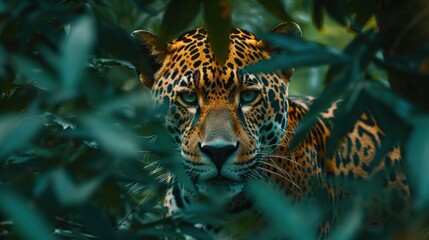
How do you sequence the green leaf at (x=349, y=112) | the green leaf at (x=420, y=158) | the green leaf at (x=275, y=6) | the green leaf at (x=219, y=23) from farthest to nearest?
the green leaf at (x=275, y=6) < the green leaf at (x=219, y=23) < the green leaf at (x=349, y=112) < the green leaf at (x=420, y=158)

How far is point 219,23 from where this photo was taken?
275 centimetres

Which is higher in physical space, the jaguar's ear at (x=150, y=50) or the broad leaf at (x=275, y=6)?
the broad leaf at (x=275, y=6)

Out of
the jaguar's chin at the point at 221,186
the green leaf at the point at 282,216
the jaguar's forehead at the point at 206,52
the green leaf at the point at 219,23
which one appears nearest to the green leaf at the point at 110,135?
the green leaf at the point at 282,216

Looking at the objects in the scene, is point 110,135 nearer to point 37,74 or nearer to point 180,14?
point 37,74

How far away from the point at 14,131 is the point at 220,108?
2489mm

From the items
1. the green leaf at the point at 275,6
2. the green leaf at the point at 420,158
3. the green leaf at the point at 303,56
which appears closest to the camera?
the green leaf at the point at 420,158

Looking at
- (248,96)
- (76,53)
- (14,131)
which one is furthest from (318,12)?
(248,96)

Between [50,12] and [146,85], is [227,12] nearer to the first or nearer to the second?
[50,12]

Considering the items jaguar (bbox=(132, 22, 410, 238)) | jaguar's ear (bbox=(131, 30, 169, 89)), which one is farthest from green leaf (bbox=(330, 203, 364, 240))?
jaguar's ear (bbox=(131, 30, 169, 89))

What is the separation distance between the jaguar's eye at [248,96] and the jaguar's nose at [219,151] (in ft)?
1.17

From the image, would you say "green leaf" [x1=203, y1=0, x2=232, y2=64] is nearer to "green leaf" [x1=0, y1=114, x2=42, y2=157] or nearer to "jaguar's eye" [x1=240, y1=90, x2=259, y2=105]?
"green leaf" [x1=0, y1=114, x2=42, y2=157]

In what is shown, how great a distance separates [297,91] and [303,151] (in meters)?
2.99

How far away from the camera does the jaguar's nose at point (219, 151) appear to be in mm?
4387

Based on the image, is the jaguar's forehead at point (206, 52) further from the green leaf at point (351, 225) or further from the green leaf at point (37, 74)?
the green leaf at point (351, 225)
